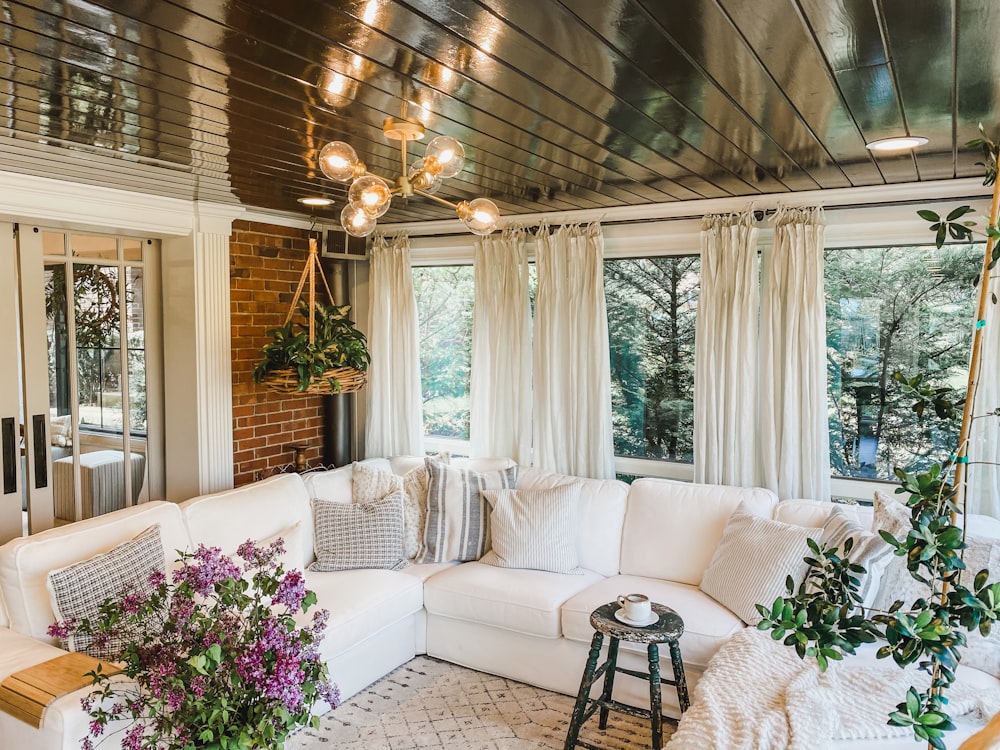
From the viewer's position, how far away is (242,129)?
255 centimetres

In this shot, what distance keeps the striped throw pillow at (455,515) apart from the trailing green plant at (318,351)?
2.46 ft

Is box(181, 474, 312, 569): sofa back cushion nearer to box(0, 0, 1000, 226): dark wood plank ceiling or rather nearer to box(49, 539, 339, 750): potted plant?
box(0, 0, 1000, 226): dark wood plank ceiling

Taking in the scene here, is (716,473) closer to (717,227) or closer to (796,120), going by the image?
(717,227)

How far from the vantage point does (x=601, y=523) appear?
390 centimetres

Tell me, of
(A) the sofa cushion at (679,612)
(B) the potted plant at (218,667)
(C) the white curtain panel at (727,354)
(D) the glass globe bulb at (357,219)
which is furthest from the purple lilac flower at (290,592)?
(C) the white curtain panel at (727,354)

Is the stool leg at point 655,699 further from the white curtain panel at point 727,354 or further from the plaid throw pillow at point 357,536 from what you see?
the plaid throw pillow at point 357,536

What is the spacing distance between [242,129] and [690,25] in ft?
5.11

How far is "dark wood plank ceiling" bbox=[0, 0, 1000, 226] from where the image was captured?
5.34ft

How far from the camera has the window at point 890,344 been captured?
12.3ft

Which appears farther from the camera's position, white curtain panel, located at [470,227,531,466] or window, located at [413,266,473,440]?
window, located at [413,266,473,440]

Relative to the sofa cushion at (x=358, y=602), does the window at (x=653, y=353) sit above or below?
above

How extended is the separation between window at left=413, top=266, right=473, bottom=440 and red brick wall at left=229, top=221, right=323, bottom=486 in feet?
2.83

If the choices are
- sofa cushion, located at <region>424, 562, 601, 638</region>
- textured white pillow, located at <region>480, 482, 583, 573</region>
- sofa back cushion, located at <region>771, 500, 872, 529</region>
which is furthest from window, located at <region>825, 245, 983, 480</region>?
sofa cushion, located at <region>424, 562, 601, 638</region>

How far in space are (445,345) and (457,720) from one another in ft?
8.67
